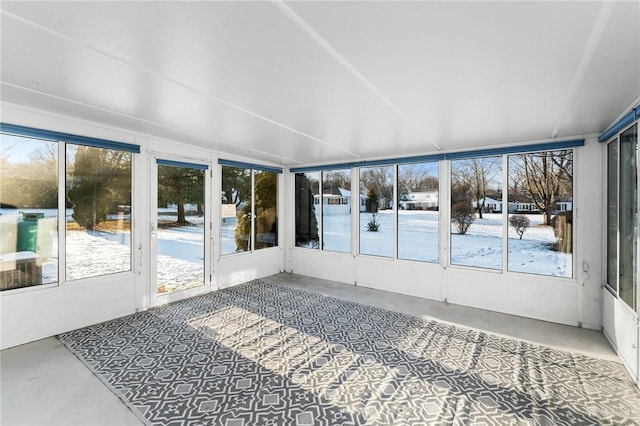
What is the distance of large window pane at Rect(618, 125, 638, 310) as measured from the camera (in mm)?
2857

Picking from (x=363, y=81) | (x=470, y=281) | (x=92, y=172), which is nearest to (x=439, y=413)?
(x=363, y=81)

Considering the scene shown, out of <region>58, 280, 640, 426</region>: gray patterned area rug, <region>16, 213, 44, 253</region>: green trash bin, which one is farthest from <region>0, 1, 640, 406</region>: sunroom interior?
<region>58, 280, 640, 426</region>: gray patterned area rug

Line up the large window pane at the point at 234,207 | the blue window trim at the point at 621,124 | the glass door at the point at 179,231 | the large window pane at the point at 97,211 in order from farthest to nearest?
the large window pane at the point at 234,207, the glass door at the point at 179,231, the large window pane at the point at 97,211, the blue window trim at the point at 621,124

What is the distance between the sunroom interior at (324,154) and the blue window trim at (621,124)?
0.03 m

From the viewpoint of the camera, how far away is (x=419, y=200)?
5.21m

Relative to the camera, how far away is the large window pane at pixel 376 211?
5.57 m

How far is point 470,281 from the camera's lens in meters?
4.64

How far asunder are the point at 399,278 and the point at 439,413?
317 cm

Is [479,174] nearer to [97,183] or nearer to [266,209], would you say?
[266,209]

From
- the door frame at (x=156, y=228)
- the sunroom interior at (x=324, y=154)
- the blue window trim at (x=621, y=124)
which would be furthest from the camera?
the door frame at (x=156, y=228)

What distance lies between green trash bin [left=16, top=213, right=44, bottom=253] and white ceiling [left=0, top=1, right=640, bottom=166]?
1238 mm

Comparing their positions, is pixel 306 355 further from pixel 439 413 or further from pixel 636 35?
pixel 636 35

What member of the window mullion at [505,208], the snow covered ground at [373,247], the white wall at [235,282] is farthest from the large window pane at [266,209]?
the window mullion at [505,208]

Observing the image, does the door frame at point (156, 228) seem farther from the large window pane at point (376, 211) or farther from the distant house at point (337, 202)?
the large window pane at point (376, 211)
